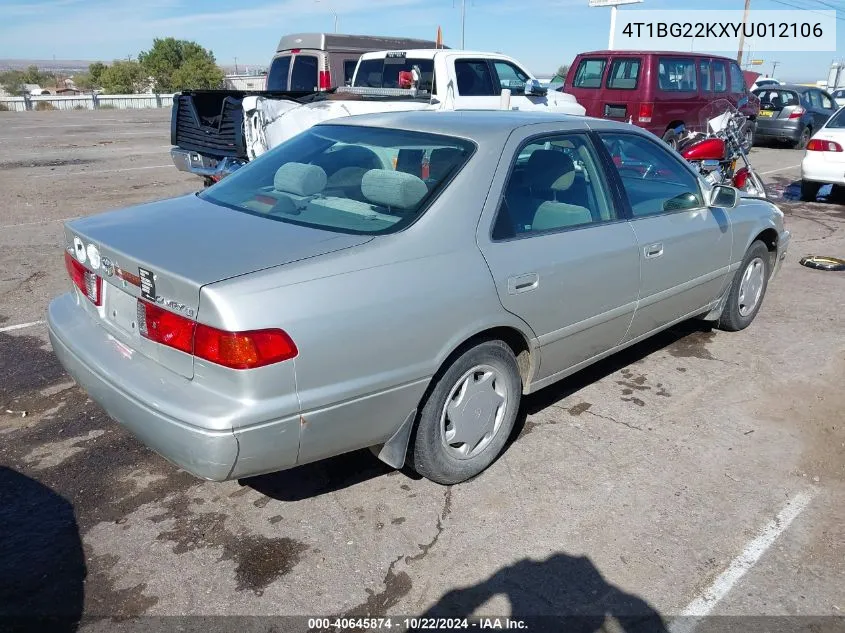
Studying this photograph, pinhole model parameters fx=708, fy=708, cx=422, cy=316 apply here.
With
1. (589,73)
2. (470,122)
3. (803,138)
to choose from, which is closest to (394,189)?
(470,122)

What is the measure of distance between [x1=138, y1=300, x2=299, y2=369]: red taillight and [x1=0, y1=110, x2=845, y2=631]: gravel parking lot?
89 centimetres

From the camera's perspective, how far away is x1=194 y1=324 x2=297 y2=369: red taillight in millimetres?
2396

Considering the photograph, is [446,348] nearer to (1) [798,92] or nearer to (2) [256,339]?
(2) [256,339]

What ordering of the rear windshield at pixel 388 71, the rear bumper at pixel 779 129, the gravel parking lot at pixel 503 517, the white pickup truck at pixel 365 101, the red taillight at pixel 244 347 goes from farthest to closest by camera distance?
the rear bumper at pixel 779 129, the rear windshield at pixel 388 71, the white pickup truck at pixel 365 101, the gravel parking lot at pixel 503 517, the red taillight at pixel 244 347

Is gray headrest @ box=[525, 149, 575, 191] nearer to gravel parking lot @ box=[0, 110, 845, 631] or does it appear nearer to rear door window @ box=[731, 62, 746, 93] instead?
gravel parking lot @ box=[0, 110, 845, 631]

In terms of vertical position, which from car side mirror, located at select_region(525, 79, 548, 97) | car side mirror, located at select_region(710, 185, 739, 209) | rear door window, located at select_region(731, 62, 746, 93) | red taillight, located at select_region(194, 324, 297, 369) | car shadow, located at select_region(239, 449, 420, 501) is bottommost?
car shadow, located at select_region(239, 449, 420, 501)

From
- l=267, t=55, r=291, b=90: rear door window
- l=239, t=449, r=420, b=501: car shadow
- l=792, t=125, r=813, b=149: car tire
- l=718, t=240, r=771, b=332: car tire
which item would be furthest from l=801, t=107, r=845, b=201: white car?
l=239, t=449, r=420, b=501: car shadow

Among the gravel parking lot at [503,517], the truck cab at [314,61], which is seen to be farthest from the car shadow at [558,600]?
the truck cab at [314,61]

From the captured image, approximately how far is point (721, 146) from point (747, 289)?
4.22 metres

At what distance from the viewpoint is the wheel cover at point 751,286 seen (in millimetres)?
5148

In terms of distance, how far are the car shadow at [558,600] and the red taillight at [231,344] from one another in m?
1.09

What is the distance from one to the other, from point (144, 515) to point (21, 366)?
204 cm

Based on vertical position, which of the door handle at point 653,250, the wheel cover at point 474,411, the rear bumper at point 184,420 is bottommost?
the wheel cover at point 474,411

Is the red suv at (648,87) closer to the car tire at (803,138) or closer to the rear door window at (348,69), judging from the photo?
the rear door window at (348,69)
